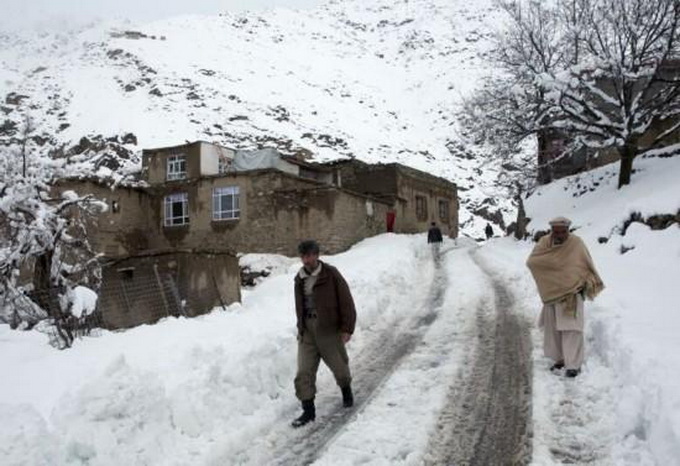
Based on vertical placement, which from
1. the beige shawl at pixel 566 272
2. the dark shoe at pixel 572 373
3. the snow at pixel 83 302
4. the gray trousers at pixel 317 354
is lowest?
the dark shoe at pixel 572 373

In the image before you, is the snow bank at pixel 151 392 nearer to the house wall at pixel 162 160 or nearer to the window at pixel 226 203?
the window at pixel 226 203

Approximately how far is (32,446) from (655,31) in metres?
18.0

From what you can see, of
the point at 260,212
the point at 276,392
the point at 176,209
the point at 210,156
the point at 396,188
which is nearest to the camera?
the point at 276,392

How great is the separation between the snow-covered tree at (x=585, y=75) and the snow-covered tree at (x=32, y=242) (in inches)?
485

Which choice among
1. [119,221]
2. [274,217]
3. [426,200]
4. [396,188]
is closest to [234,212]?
[274,217]

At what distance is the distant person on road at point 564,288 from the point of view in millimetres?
6559

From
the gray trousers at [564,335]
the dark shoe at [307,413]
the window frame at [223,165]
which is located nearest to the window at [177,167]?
the window frame at [223,165]

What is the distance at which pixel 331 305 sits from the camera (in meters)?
5.91

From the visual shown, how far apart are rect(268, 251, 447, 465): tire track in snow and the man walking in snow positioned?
0.25 metres

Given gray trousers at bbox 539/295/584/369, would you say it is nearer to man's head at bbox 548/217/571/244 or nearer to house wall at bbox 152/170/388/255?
man's head at bbox 548/217/571/244

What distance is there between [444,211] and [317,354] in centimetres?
3506

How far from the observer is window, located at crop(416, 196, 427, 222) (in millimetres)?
36213

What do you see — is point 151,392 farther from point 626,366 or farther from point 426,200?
point 426,200

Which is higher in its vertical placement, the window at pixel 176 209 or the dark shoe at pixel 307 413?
the window at pixel 176 209
